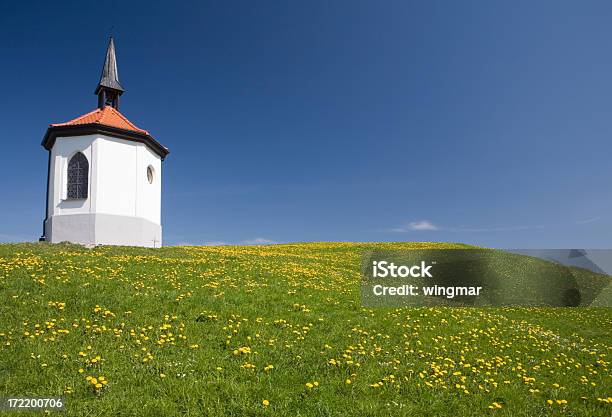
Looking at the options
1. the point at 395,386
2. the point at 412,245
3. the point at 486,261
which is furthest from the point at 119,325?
the point at 412,245

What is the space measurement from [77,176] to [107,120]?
17.0 feet

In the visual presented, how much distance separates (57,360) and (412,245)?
151 ft

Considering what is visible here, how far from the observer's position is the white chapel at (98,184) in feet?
94.0

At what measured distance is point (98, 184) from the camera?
28.8m

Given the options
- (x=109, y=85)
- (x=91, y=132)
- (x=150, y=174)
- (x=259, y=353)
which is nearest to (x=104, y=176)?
(x=91, y=132)

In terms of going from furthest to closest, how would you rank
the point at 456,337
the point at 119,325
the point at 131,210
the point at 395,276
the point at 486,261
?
the point at 486,261
the point at 131,210
the point at 395,276
the point at 456,337
the point at 119,325

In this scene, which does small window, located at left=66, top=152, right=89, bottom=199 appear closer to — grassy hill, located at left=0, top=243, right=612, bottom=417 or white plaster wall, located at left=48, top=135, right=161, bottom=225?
white plaster wall, located at left=48, top=135, right=161, bottom=225

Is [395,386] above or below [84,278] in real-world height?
below

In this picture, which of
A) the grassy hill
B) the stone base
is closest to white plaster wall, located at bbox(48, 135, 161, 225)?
the stone base

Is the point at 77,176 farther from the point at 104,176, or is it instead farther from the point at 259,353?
the point at 259,353

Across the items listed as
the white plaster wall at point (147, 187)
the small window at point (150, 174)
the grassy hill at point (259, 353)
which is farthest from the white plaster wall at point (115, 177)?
the grassy hill at point (259, 353)

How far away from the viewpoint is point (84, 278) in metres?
13.9

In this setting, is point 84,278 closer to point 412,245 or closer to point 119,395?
point 119,395

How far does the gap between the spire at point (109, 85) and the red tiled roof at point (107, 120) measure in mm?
1274
